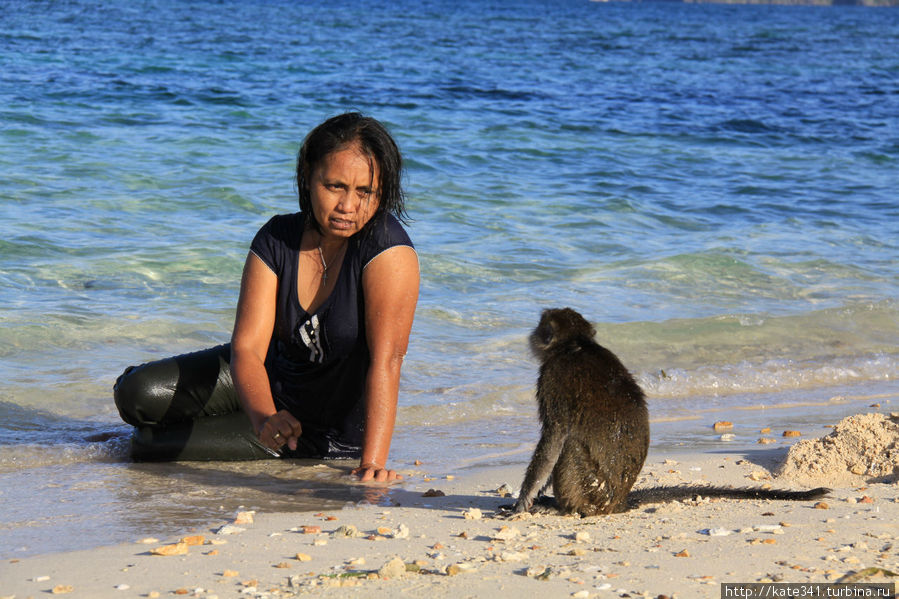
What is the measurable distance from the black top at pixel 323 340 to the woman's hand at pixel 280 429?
467 millimetres

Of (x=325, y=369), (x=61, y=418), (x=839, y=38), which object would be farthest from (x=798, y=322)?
(x=839, y=38)

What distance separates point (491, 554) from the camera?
3.11 meters

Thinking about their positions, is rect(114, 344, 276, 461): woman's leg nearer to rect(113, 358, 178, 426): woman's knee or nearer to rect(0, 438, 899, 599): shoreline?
rect(113, 358, 178, 426): woman's knee

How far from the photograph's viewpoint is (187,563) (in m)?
3.08

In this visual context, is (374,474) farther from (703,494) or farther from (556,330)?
(703,494)

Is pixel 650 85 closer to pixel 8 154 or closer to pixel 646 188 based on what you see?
pixel 646 188

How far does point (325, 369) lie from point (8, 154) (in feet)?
31.5

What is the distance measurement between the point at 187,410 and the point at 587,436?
2087 millimetres

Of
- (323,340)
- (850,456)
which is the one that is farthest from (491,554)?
(850,456)

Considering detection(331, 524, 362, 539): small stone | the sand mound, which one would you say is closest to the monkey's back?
detection(331, 524, 362, 539): small stone

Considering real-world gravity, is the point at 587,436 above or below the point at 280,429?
above

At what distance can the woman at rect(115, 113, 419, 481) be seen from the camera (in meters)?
4.02

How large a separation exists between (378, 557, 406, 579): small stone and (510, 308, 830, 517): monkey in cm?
80

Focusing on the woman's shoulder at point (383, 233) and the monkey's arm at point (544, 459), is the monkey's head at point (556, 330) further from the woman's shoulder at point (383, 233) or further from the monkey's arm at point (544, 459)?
the woman's shoulder at point (383, 233)
